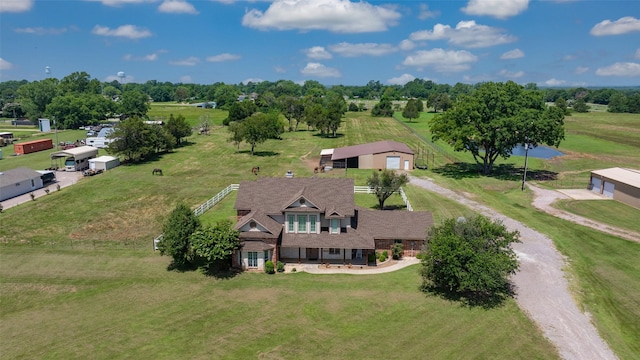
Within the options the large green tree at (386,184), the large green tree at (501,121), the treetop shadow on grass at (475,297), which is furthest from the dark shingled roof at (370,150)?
Answer: the treetop shadow on grass at (475,297)

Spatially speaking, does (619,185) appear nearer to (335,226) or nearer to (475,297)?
(475,297)

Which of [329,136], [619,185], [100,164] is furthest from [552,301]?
[329,136]

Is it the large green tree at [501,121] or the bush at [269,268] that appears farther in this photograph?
the large green tree at [501,121]

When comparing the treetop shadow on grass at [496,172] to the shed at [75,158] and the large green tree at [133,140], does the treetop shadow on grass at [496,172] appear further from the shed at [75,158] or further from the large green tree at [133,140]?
the shed at [75,158]

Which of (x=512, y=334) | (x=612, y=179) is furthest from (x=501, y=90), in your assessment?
(x=512, y=334)

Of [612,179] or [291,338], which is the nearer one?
[291,338]

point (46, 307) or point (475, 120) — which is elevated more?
point (475, 120)

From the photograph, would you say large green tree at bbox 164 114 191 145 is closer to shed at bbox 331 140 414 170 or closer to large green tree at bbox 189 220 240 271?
shed at bbox 331 140 414 170

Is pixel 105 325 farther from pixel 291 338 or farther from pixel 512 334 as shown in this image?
pixel 512 334
